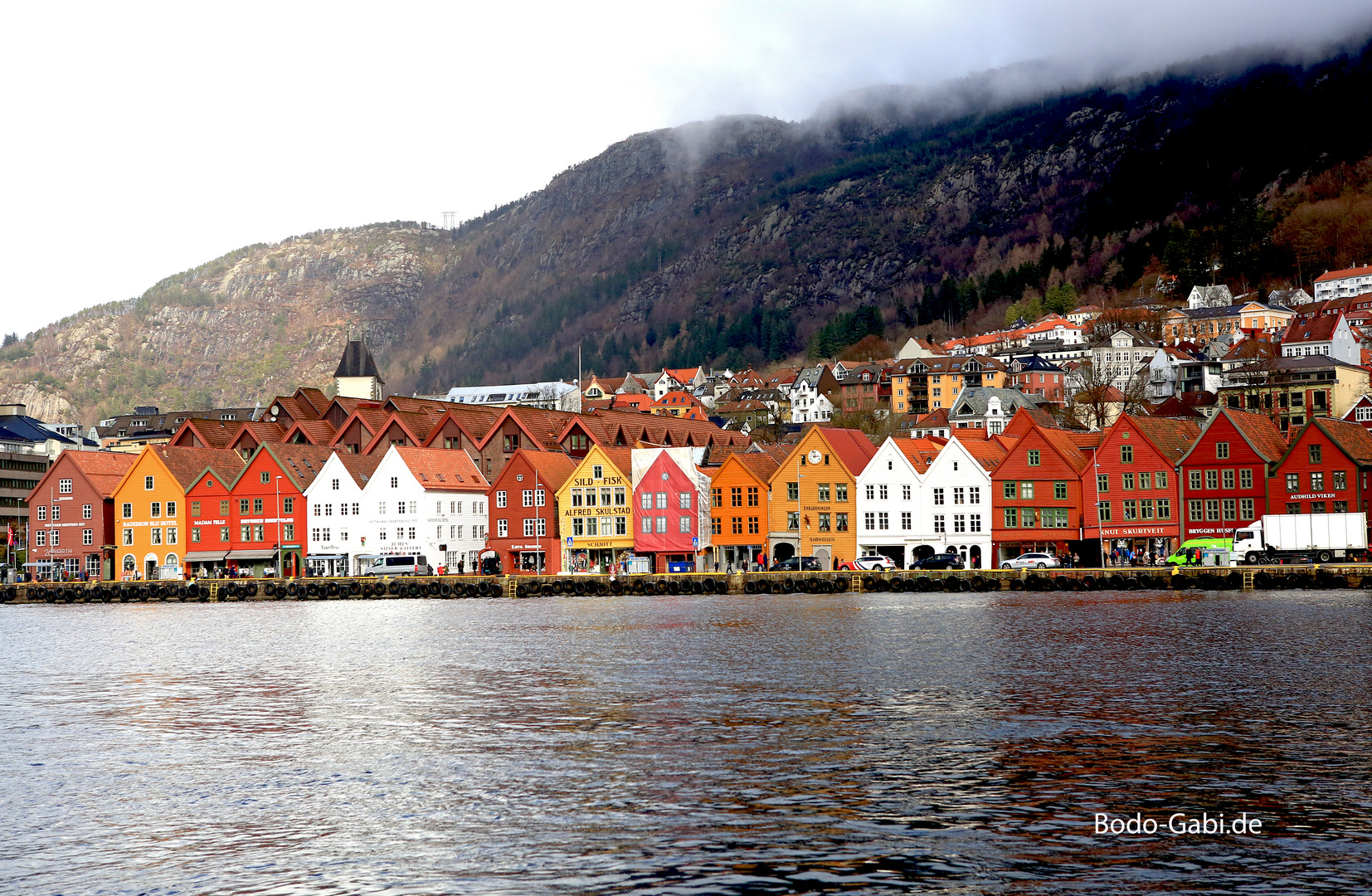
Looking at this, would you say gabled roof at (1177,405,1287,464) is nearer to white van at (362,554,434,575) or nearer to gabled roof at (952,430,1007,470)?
gabled roof at (952,430,1007,470)

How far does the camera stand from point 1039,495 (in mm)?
102938

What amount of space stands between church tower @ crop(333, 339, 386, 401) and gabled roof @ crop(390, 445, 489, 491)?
7549 cm

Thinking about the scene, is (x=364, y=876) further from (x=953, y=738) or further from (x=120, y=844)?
(x=953, y=738)

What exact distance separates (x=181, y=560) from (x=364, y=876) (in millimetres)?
108177

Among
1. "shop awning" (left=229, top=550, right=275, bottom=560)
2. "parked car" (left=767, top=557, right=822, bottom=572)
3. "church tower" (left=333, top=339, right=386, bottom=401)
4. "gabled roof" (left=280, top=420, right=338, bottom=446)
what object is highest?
"church tower" (left=333, top=339, right=386, bottom=401)

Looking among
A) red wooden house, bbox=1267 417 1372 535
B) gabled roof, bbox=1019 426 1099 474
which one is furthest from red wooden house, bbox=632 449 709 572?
red wooden house, bbox=1267 417 1372 535

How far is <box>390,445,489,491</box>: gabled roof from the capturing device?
11575 centimetres

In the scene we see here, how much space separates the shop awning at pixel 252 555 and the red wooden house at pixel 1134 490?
6865cm

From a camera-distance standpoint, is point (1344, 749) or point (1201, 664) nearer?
point (1344, 749)

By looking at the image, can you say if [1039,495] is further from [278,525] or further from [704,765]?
[704,765]

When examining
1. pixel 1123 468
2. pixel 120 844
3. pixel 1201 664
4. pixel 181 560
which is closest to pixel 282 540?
pixel 181 560

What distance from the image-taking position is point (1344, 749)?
28.1m

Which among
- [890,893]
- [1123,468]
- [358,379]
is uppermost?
[358,379]

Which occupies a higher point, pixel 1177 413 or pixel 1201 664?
pixel 1177 413
